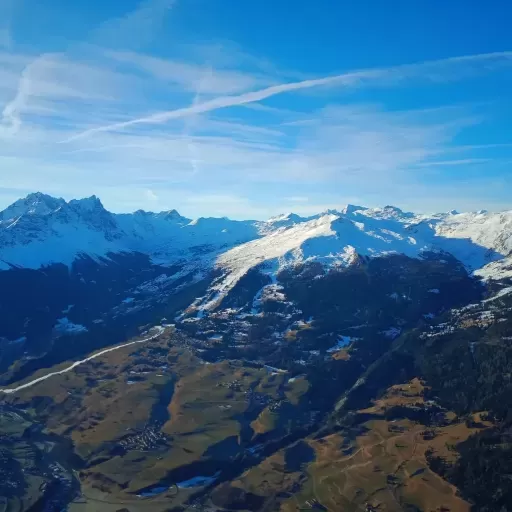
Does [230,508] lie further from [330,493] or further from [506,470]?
[506,470]

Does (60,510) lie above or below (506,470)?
below

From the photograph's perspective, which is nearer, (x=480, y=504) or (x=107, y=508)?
(x=480, y=504)

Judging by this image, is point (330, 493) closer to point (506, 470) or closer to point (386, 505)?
point (386, 505)

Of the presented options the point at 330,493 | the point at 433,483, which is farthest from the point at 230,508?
the point at 433,483

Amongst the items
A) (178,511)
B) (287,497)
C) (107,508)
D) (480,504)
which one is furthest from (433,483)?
(107,508)

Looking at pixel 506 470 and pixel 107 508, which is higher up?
pixel 506 470

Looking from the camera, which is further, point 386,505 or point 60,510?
point 60,510

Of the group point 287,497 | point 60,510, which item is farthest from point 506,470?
point 60,510
